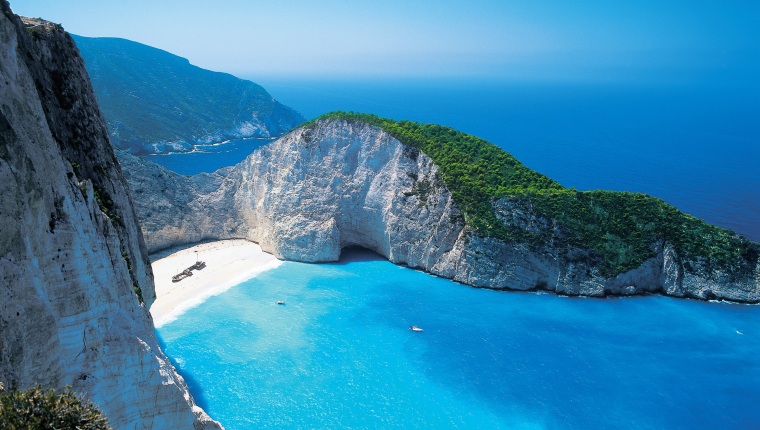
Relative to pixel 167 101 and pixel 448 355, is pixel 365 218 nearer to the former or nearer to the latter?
pixel 448 355

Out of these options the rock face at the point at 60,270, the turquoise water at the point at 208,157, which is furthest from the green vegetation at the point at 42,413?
the turquoise water at the point at 208,157

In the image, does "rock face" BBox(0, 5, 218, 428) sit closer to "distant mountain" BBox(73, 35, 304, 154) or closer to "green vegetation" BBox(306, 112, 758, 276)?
"green vegetation" BBox(306, 112, 758, 276)

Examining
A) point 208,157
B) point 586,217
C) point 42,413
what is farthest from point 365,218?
point 208,157

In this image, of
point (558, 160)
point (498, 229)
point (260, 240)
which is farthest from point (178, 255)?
point (558, 160)

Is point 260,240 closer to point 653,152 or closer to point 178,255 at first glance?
point 178,255

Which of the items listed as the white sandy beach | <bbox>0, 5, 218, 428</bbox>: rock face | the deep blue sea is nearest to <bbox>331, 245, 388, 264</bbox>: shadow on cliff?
the white sandy beach
